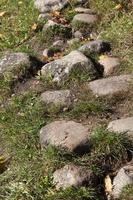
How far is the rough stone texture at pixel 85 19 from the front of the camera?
7.56 meters

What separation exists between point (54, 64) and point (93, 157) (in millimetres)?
1815

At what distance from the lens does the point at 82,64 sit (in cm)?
627

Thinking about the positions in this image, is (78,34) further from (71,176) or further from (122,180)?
(122,180)

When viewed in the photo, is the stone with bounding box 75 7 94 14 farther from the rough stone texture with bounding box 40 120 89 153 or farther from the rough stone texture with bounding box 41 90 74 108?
Answer: the rough stone texture with bounding box 40 120 89 153

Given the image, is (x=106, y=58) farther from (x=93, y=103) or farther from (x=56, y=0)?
(x=56, y=0)

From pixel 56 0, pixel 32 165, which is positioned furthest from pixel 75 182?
pixel 56 0

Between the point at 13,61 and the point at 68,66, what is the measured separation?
753 mm

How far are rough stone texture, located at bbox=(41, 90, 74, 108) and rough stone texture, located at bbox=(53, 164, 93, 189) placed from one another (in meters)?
1.13

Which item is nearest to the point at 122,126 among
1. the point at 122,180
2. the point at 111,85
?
the point at 122,180

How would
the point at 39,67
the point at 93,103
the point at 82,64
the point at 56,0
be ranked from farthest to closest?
the point at 56,0 → the point at 39,67 → the point at 82,64 → the point at 93,103

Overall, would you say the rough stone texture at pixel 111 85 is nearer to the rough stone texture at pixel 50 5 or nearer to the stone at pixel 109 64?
the stone at pixel 109 64

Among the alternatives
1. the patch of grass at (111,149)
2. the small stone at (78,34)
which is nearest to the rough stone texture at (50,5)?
the small stone at (78,34)

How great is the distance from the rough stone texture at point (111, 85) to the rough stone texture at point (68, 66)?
274mm

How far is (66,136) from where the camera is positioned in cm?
511
